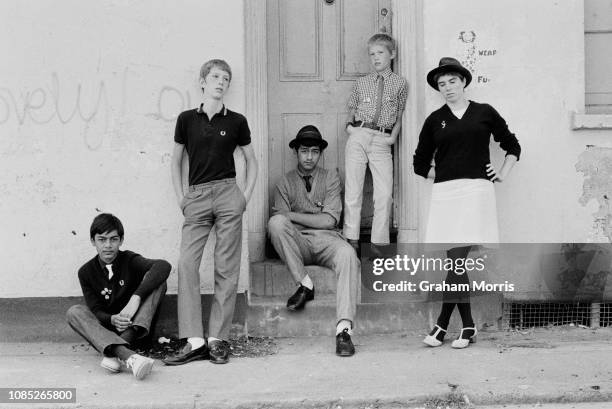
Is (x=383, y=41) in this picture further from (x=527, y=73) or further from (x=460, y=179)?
(x=460, y=179)

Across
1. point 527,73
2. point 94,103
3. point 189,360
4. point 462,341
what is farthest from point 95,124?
point 527,73

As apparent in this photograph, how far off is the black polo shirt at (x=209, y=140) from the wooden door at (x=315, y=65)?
2.98ft

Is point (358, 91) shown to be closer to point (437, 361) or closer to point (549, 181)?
point (549, 181)

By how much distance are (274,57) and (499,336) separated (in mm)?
2865

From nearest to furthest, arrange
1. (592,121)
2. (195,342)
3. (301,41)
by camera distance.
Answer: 1. (195,342)
2. (592,121)
3. (301,41)

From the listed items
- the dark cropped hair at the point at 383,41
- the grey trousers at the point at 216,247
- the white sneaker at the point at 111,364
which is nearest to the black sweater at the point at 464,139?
the dark cropped hair at the point at 383,41

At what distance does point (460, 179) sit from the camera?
5746mm

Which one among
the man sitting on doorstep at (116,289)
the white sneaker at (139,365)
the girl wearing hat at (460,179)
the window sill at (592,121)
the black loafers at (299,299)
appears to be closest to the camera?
the white sneaker at (139,365)

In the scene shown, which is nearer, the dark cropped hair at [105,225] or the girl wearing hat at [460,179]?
the dark cropped hair at [105,225]

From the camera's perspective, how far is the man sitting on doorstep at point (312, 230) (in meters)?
5.70

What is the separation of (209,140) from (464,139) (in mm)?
1804

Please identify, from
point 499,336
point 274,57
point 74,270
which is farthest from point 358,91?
point 74,270

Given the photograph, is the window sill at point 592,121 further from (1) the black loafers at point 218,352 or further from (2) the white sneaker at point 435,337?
(1) the black loafers at point 218,352

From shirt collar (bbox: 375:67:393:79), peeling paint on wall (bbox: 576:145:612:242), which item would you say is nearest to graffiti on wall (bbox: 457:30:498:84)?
shirt collar (bbox: 375:67:393:79)
